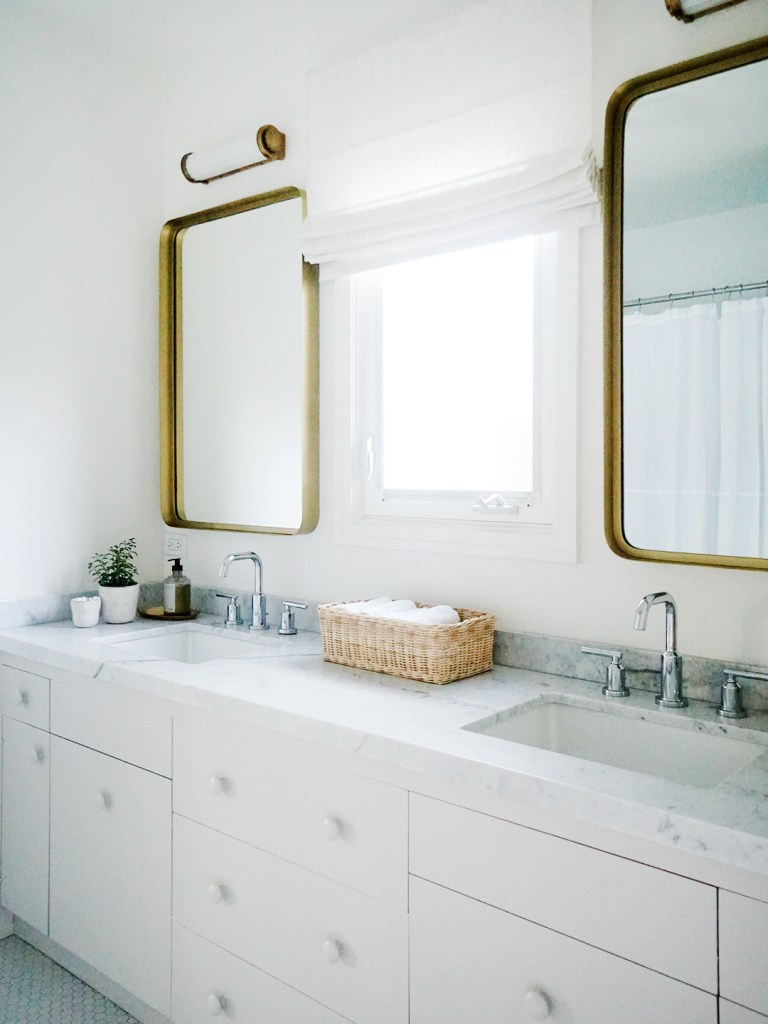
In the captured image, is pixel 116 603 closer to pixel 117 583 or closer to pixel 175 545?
pixel 117 583

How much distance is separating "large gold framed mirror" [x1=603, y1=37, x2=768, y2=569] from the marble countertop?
0.38 m

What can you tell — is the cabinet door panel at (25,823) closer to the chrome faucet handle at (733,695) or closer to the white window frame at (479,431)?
the white window frame at (479,431)

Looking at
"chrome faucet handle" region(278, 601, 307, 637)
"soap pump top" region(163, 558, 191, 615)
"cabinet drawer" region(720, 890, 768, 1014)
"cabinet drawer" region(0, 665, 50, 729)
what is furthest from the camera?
"soap pump top" region(163, 558, 191, 615)

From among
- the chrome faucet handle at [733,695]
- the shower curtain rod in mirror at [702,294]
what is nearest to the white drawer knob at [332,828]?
the chrome faucet handle at [733,695]

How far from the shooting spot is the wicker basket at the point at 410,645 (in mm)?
1714

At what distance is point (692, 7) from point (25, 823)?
7.99ft

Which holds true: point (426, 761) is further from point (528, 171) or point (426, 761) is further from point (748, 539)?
point (528, 171)

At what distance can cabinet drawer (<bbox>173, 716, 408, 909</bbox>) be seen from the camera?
1.37m

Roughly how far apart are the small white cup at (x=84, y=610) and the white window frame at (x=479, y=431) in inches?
29.2

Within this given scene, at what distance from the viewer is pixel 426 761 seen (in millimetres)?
1299

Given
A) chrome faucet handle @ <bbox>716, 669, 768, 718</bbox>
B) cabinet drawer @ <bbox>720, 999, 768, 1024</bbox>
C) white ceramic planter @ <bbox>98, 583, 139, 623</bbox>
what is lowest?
cabinet drawer @ <bbox>720, 999, 768, 1024</bbox>

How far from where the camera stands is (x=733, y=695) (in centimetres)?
148

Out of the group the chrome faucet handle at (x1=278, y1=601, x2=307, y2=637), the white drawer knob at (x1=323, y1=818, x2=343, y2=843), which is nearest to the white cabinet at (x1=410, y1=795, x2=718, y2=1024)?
the white drawer knob at (x1=323, y1=818, x2=343, y2=843)

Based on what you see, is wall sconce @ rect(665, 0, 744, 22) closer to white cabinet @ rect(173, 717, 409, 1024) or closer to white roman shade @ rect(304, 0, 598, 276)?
white roman shade @ rect(304, 0, 598, 276)
